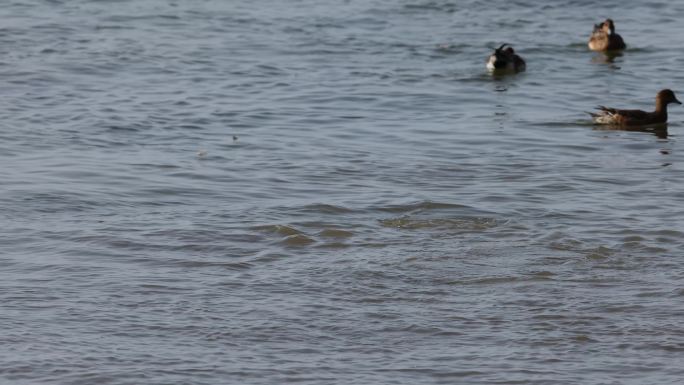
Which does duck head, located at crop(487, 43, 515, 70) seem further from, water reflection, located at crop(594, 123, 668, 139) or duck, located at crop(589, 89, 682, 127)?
water reflection, located at crop(594, 123, 668, 139)

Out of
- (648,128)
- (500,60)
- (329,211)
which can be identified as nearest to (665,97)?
(648,128)

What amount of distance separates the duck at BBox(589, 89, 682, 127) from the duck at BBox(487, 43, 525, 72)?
7.47ft

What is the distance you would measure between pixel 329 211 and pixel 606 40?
9247mm

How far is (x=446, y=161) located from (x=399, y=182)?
99cm

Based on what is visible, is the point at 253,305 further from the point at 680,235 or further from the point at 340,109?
the point at 340,109

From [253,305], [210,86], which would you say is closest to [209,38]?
[210,86]

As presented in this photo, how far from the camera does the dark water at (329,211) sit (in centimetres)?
715

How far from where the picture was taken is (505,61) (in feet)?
55.2

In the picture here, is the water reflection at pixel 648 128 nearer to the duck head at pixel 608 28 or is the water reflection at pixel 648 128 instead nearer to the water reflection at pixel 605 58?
the water reflection at pixel 605 58

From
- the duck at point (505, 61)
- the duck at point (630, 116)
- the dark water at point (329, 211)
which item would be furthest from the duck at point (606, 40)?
the duck at point (630, 116)

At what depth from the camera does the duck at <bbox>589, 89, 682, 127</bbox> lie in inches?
554

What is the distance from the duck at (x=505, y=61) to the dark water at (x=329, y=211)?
0.21 metres

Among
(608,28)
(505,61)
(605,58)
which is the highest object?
(608,28)

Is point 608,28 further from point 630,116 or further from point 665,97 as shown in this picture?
point 630,116
